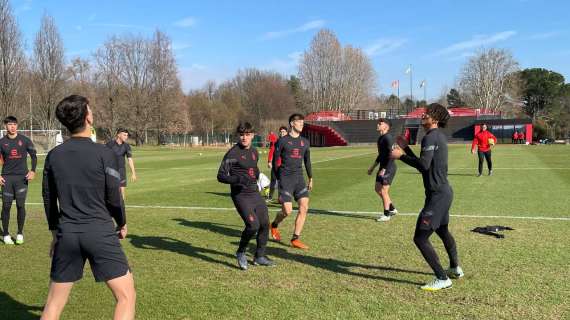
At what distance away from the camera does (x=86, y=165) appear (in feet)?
11.0

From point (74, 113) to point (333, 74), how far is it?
75.5 metres

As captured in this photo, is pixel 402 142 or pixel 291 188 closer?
pixel 402 142

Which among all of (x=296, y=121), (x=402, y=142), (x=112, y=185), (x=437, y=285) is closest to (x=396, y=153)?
(x=402, y=142)

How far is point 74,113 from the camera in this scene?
10.9 feet

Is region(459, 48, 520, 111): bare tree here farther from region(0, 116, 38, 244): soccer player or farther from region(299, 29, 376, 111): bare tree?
region(0, 116, 38, 244): soccer player

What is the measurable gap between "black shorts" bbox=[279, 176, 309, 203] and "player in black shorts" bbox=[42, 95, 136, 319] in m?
4.56

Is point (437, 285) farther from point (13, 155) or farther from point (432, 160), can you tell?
point (13, 155)

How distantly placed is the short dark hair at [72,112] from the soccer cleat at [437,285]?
415 cm

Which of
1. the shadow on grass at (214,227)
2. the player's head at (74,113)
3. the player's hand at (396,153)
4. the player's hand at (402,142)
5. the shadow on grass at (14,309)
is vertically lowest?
the shadow on grass at (214,227)

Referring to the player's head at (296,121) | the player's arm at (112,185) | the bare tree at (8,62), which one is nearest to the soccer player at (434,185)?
the player's head at (296,121)

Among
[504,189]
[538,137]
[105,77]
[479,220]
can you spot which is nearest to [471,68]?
[538,137]

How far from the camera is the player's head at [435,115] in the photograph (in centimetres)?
535

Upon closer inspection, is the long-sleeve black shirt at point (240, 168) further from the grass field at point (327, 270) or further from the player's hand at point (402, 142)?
the player's hand at point (402, 142)

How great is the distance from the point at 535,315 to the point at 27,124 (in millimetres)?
72410
